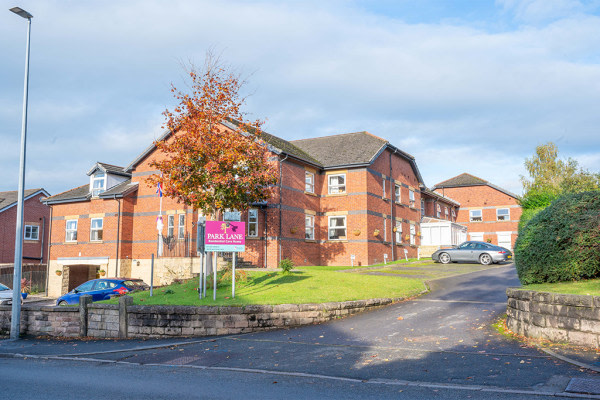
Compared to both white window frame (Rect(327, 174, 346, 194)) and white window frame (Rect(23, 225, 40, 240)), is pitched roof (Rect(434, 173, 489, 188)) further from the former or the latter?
white window frame (Rect(23, 225, 40, 240))

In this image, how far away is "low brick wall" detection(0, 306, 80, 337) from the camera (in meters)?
Result: 15.5

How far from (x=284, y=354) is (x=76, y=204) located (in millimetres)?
28093

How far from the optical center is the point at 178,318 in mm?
13688

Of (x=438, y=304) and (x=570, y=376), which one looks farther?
(x=438, y=304)

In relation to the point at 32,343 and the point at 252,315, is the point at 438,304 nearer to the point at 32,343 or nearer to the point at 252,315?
the point at 252,315

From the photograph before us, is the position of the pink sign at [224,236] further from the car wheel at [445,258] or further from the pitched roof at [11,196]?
the pitched roof at [11,196]

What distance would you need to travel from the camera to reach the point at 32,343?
14.6 m

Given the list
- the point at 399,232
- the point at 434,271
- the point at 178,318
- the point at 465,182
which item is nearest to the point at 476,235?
the point at 465,182

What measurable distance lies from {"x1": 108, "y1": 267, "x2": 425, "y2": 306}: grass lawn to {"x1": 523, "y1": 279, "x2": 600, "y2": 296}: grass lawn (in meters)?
5.80

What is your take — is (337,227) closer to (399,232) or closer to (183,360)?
(399,232)

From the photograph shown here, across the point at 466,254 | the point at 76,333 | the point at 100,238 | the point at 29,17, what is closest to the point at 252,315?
the point at 76,333

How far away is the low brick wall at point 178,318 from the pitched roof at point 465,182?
3949cm

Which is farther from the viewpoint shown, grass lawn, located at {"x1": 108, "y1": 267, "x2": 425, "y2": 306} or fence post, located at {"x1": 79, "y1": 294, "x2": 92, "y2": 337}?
fence post, located at {"x1": 79, "y1": 294, "x2": 92, "y2": 337}

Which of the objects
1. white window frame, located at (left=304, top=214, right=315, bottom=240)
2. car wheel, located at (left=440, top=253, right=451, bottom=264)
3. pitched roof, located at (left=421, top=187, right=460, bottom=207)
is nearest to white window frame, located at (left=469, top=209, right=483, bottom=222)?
pitched roof, located at (left=421, top=187, right=460, bottom=207)
